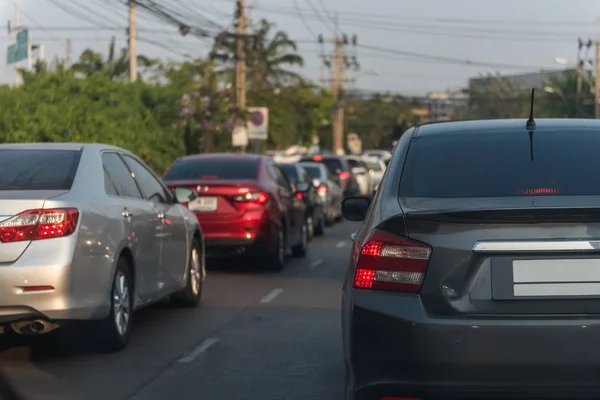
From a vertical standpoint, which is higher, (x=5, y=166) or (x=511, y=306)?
(x=5, y=166)

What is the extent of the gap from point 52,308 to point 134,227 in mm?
1442

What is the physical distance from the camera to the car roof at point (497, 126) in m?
6.27

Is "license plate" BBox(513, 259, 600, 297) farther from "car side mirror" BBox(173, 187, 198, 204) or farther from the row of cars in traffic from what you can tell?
"car side mirror" BBox(173, 187, 198, 204)

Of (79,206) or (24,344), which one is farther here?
(24,344)

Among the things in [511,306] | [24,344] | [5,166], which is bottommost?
[24,344]

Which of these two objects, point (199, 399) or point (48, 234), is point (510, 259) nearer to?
point (199, 399)

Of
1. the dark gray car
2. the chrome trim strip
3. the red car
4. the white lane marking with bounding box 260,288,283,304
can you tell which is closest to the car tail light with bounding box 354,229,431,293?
the dark gray car

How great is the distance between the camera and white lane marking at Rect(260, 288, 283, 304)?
1243 cm

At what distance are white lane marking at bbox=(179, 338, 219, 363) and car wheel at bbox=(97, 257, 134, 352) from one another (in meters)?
0.53

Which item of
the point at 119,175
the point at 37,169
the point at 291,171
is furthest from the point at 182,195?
the point at 291,171

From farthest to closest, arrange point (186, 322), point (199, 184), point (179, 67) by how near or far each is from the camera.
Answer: point (179, 67) < point (199, 184) < point (186, 322)

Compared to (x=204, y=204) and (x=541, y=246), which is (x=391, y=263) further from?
(x=204, y=204)

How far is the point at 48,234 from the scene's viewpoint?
26.3 ft

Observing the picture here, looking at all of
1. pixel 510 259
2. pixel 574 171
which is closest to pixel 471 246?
pixel 510 259
